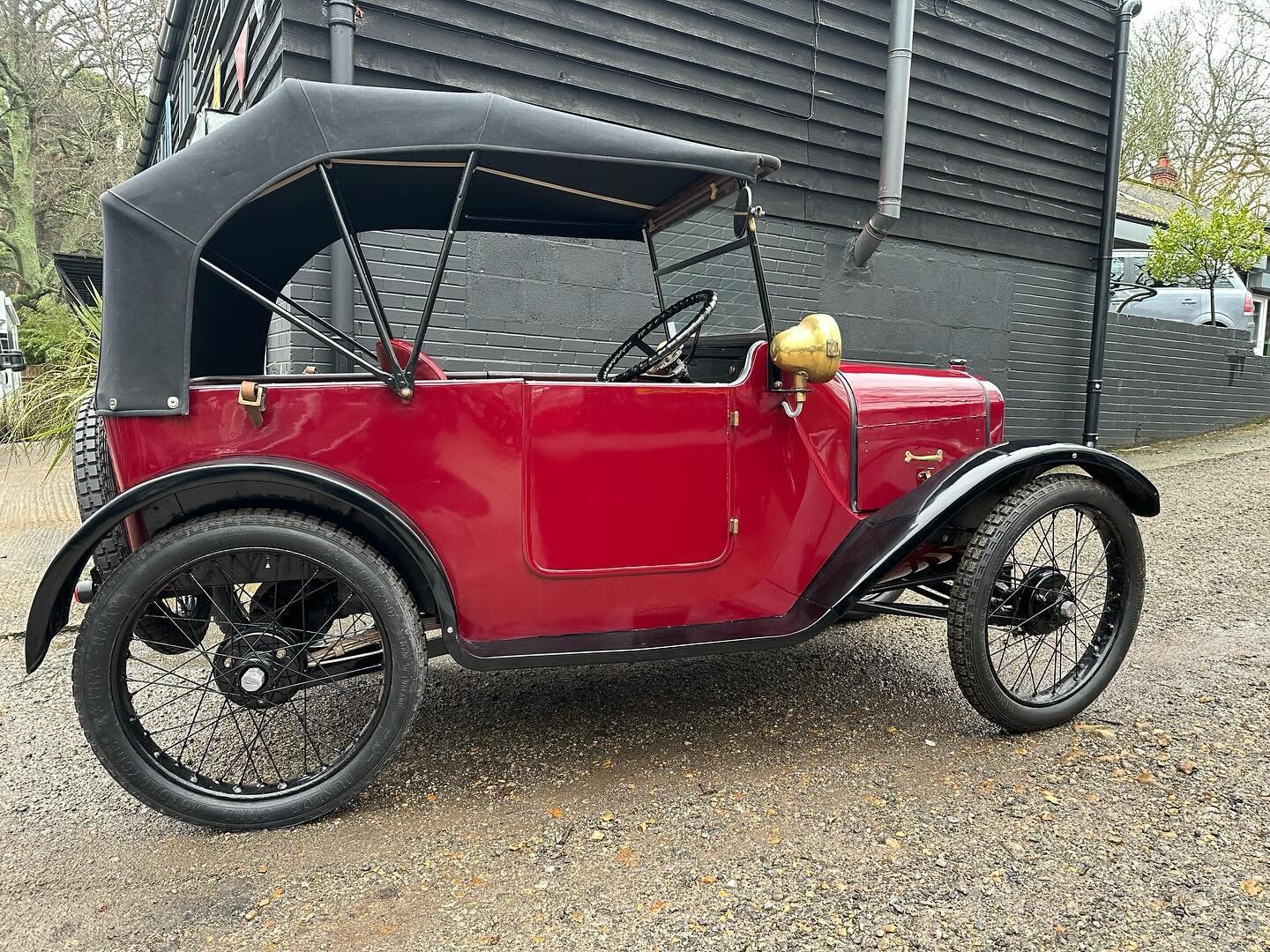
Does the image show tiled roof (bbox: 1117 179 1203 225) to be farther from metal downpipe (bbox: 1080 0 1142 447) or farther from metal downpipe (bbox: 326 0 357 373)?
metal downpipe (bbox: 326 0 357 373)

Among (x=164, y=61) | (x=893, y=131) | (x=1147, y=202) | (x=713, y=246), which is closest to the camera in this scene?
(x=713, y=246)

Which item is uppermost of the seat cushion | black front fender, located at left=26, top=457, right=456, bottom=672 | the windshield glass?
the windshield glass

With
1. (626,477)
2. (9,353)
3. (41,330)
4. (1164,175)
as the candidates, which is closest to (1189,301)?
(1164,175)

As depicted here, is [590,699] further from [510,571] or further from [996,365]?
[996,365]

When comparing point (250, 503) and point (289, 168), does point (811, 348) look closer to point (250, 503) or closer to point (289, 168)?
point (289, 168)

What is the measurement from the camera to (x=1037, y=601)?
2.63m

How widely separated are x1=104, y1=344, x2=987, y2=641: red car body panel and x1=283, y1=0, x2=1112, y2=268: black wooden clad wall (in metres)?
3.25

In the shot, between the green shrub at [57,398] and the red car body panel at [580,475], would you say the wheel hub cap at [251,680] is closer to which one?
the red car body panel at [580,475]

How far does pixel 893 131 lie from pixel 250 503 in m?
5.75

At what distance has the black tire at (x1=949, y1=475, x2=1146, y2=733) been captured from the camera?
2.46 meters

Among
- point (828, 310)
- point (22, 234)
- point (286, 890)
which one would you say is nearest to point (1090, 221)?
point (828, 310)

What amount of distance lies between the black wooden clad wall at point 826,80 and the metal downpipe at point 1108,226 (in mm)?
123

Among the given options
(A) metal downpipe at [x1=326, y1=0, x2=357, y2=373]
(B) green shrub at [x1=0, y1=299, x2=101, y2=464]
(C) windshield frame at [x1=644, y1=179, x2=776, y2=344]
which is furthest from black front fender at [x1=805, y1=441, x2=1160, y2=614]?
(B) green shrub at [x1=0, y1=299, x2=101, y2=464]

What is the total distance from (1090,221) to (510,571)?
784 cm
